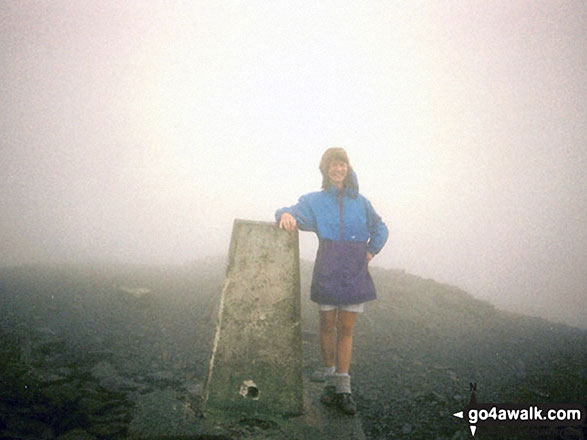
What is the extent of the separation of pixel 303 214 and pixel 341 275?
31.9 inches

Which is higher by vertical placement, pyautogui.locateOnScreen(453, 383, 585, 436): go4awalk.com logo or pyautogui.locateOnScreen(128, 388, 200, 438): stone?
pyautogui.locateOnScreen(453, 383, 585, 436): go4awalk.com logo

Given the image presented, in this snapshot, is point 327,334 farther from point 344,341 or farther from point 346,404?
point 346,404

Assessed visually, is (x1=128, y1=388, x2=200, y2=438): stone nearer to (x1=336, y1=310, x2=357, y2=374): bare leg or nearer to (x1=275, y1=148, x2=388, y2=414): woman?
(x1=275, y1=148, x2=388, y2=414): woman

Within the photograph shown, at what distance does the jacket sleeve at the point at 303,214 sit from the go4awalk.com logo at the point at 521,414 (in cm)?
228

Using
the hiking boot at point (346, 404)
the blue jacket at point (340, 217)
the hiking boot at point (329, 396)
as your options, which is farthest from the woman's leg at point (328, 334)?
the blue jacket at point (340, 217)

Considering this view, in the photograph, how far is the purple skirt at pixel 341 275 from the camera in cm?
338

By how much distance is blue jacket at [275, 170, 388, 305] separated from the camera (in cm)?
340

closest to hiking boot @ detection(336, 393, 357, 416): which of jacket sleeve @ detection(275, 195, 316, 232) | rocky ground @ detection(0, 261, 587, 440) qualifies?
rocky ground @ detection(0, 261, 587, 440)

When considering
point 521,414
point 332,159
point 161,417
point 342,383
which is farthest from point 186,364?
point 521,414

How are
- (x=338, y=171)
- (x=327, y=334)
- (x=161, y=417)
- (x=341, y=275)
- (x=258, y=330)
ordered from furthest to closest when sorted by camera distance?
(x=338, y=171)
(x=327, y=334)
(x=341, y=275)
(x=258, y=330)
(x=161, y=417)

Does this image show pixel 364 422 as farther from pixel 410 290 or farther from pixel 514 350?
pixel 410 290

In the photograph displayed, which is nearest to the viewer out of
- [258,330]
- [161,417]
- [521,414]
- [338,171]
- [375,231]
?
[161,417]

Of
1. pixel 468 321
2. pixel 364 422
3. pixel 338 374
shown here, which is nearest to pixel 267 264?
pixel 338 374

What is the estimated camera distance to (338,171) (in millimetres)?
3621
